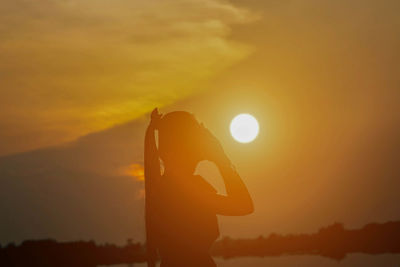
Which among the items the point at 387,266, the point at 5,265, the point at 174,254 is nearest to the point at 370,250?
A: the point at 387,266

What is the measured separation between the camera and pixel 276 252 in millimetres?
83000

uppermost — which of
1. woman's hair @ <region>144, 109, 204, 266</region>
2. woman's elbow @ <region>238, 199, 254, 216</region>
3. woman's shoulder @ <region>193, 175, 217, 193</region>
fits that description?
woman's hair @ <region>144, 109, 204, 266</region>

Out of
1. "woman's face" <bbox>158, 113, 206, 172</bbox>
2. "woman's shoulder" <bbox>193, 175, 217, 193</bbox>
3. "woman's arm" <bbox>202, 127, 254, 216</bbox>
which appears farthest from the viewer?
"woman's shoulder" <bbox>193, 175, 217, 193</bbox>

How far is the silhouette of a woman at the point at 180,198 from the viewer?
7.17 meters

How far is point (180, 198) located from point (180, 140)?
50 cm

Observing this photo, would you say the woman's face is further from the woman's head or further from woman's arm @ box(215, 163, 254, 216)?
woman's arm @ box(215, 163, 254, 216)

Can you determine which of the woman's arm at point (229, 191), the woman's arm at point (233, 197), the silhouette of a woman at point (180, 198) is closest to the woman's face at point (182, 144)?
the silhouette of a woman at point (180, 198)

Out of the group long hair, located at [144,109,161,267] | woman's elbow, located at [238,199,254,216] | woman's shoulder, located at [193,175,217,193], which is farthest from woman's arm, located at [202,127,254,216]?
long hair, located at [144,109,161,267]

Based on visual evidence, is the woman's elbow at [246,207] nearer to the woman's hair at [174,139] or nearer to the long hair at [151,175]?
the woman's hair at [174,139]

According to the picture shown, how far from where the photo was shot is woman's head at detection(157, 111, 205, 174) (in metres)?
7.15

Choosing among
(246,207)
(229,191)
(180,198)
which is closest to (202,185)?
(180,198)

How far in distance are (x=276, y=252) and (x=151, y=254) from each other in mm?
76796

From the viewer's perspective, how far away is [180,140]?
7.32 meters

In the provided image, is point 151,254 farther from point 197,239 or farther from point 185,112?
point 185,112
